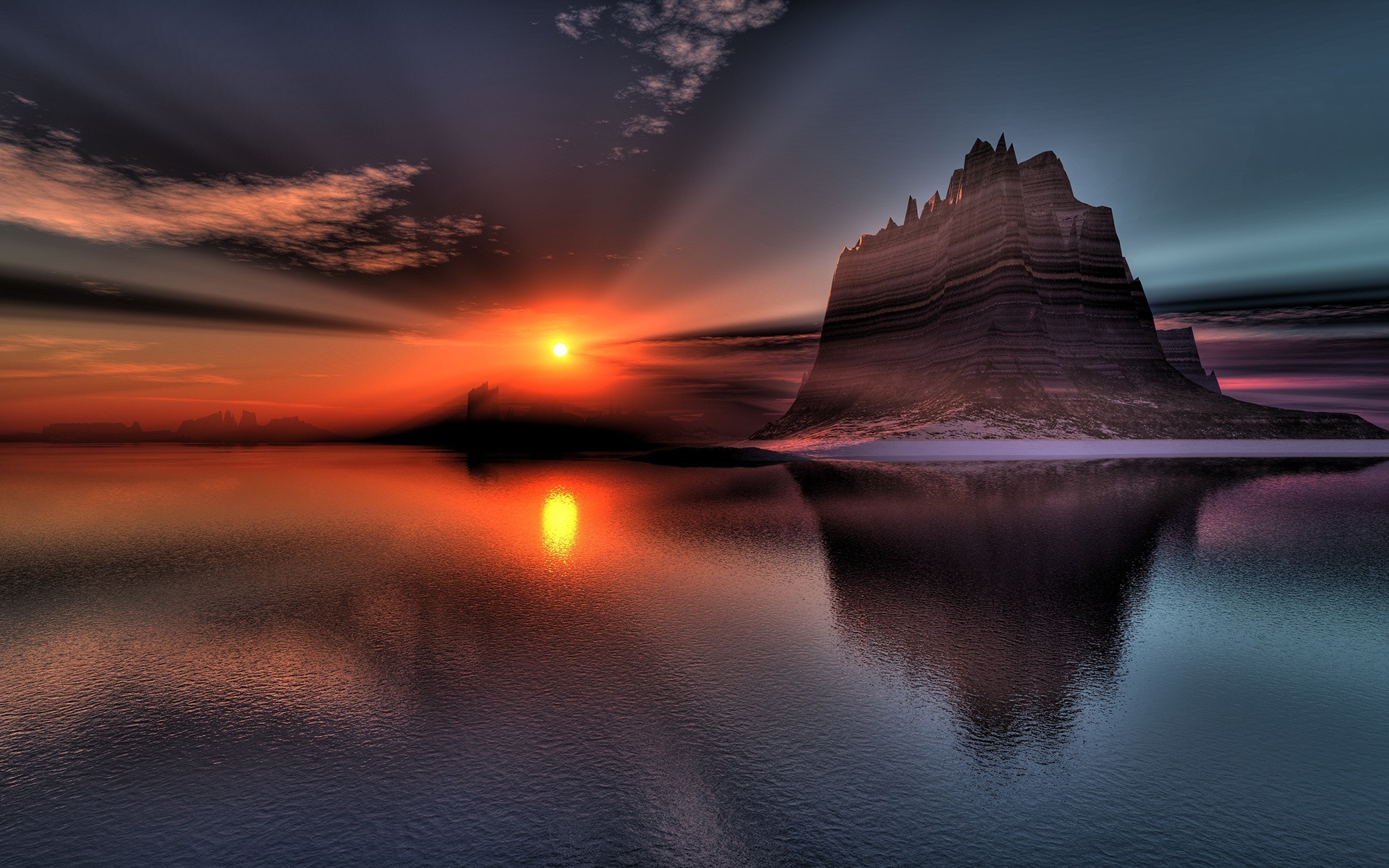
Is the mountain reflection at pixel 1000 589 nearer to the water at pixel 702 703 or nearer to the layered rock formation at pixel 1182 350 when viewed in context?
the water at pixel 702 703

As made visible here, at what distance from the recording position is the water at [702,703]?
17.3 ft

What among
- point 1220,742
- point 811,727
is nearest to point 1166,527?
point 1220,742

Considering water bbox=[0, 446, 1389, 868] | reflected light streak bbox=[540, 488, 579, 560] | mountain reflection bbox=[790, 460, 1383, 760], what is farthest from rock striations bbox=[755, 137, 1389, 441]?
water bbox=[0, 446, 1389, 868]

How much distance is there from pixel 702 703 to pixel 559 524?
665 inches

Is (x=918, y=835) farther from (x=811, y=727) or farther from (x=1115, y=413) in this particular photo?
(x=1115, y=413)

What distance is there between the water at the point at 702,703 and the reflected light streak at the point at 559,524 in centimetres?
68

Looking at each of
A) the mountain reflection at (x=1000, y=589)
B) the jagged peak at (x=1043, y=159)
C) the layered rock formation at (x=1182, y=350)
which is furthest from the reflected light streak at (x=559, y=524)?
the layered rock formation at (x=1182, y=350)

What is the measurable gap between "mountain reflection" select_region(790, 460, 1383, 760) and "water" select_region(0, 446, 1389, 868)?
0.09 meters

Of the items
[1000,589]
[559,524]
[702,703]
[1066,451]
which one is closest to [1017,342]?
[1066,451]

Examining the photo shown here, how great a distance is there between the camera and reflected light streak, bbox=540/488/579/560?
61.9 ft

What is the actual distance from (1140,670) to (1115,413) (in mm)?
102018

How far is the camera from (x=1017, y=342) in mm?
99562

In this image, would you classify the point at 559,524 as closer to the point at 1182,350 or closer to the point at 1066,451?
the point at 1066,451

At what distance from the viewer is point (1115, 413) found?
94.1m
